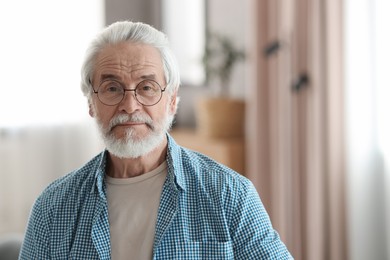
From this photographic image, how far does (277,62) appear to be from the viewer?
274 cm

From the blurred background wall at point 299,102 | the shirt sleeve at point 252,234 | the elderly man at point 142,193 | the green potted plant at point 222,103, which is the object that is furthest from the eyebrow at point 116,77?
the green potted plant at point 222,103

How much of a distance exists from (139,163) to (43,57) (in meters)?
2.73

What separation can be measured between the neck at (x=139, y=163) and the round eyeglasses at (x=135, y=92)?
131 mm

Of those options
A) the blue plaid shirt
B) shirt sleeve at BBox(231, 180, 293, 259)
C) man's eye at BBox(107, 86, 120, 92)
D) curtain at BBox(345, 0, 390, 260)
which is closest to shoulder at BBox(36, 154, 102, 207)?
the blue plaid shirt

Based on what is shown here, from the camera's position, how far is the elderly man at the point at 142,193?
1.36m

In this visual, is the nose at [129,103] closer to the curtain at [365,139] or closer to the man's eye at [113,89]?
the man's eye at [113,89]

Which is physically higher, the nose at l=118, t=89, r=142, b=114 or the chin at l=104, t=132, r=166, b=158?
the nose at l=118, t=89, r=142, b=114

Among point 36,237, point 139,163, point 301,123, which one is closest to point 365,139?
point 301,123

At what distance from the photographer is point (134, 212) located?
1.45 metres

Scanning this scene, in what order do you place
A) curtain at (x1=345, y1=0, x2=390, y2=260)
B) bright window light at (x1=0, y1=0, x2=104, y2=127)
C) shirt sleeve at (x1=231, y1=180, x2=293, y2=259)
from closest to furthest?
shirt sleeve at (x1=231, y1=180, x2=293, y2=259), curtain at (x1=345, y1=0, x2=390, y2=260), bright window light at (x1=0, y1=0, x2=104, y2=127)

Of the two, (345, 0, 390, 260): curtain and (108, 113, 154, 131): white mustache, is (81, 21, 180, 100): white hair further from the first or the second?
(345, 0, 390, 260): curtain

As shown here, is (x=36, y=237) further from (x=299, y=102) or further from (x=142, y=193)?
(x=299, y=102)

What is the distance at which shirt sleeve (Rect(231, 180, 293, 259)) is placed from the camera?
52.9 inches

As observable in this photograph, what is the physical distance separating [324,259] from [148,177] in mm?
1304
